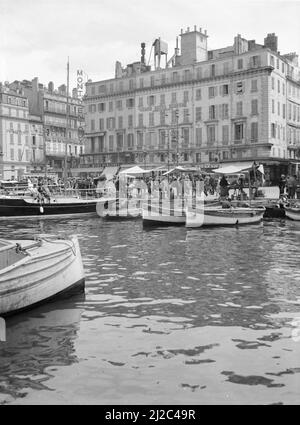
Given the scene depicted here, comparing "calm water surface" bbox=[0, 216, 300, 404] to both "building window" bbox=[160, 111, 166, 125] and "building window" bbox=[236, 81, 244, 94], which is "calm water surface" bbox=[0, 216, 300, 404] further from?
"building window" bbox=[160, 111, 166, 125]

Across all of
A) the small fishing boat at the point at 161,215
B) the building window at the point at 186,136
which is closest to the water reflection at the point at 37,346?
the small fishing boat at the point at 161,215

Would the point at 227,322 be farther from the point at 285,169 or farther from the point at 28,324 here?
the point at 285,169

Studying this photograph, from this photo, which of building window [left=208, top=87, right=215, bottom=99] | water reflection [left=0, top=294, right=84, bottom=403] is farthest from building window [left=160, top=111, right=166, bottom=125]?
water reflection [left=0, top=294, right=84, bottom=403]

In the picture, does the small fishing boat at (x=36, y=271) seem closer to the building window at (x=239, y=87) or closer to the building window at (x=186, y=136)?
the building window at (x=239, y=87)

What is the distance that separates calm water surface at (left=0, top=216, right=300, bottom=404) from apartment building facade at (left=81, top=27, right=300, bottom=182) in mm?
52858

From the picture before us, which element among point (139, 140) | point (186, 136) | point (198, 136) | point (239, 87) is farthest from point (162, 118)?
point (239, 87)

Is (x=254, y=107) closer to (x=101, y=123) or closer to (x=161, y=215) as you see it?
(x=101, y=123)

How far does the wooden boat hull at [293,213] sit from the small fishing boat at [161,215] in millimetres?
6197

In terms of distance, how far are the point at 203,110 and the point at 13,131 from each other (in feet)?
135

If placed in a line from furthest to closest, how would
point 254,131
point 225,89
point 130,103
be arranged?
point 130,103 → point 225,89 → point 254,131

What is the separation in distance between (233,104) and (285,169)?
11153 millimetres

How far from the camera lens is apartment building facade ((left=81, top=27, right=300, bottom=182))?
235 feet

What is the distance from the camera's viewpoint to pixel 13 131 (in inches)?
4023

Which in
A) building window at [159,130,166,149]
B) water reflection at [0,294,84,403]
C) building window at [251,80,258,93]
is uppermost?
building window at [251,80,258,93]
